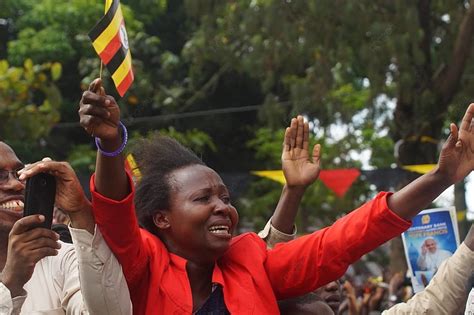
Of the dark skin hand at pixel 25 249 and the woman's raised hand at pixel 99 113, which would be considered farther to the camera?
the dark skin hand at pixel 25 249

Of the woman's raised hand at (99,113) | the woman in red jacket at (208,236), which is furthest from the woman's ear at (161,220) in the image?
the woman's raised hand at (99,113)

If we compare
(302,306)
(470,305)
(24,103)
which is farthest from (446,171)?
(24,103)

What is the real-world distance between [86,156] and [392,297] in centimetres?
825

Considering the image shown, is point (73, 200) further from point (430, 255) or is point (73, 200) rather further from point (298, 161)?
point (430, 255)

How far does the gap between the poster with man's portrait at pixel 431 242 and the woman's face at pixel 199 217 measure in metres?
3.30

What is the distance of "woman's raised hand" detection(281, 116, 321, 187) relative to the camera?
15.3ft

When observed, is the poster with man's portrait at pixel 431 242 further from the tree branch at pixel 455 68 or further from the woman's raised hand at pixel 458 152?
the tree branch at pixel 455 68

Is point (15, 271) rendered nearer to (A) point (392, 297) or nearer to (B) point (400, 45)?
(A) point (392, 297)

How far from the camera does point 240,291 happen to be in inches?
161

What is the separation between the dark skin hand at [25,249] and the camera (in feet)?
12.1

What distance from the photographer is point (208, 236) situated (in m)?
4.10

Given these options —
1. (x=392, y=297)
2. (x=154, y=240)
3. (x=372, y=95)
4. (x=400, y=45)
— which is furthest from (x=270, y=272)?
(x=372, y=95)

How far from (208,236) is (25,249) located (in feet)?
2.26

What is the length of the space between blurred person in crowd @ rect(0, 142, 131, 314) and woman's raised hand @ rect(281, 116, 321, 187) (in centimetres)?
92
